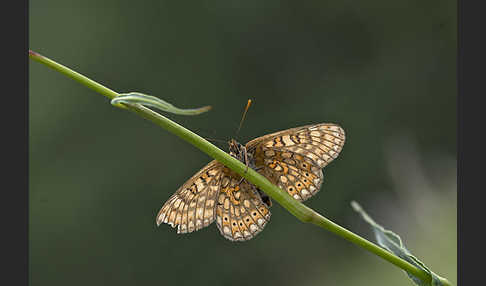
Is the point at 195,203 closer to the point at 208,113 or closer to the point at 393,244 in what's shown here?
the point at 393,244

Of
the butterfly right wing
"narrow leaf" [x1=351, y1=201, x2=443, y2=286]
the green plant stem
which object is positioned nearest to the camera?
the green plant stem

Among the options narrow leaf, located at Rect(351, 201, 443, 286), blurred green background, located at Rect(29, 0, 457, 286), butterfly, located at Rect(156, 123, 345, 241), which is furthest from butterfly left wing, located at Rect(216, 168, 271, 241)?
blurred green background, located at Rect(29, 0, 457, 286)

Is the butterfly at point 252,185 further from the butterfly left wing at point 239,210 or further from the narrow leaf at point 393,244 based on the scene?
the narrow leaf at point 393,244

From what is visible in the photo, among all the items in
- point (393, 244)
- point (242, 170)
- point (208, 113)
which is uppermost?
point (208, 113)

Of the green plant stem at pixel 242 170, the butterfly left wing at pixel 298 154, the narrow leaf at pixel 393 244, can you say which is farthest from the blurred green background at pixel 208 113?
the green plant stem at pixel 242 170

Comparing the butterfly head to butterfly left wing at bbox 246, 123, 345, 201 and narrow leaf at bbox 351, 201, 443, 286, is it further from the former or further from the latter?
narrow leaf at bbox 351, 201, 443, 286

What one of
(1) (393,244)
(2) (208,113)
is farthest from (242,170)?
(2) (208,113)

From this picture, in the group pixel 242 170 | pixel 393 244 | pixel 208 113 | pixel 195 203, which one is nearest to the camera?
pixel 242 170
